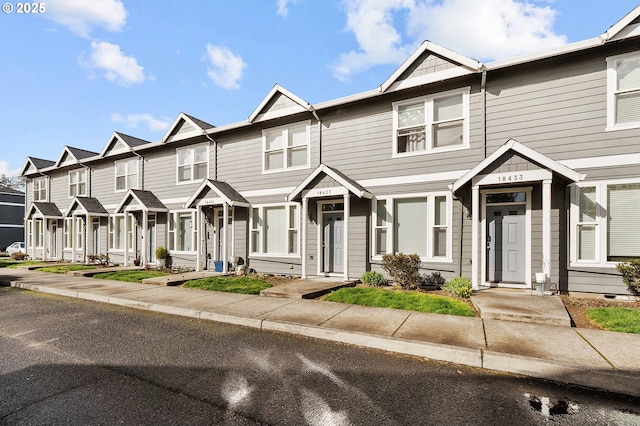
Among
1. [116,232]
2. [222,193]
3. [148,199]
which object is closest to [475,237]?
[222,193]

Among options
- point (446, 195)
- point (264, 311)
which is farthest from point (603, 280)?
point (264, 311)

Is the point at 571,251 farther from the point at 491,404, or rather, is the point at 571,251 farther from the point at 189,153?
the point at 189,153

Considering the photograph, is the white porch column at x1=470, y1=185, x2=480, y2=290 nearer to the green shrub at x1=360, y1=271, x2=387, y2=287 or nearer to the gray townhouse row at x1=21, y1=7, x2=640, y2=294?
the gray townhouse row at x1=21, y1=7, x2=640, y2=294

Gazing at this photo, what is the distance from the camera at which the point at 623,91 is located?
7.75 meters

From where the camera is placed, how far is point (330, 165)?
458 inches

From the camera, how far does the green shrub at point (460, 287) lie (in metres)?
8.16

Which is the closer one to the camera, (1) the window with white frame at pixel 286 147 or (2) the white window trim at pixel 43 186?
(1) the window with white frame at pixel 286 147

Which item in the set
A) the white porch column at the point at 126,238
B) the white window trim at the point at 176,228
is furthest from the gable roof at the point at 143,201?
the white window trim at the point at 176,228

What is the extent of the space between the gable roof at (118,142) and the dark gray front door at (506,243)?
18016 millimetres

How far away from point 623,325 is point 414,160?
6.37m

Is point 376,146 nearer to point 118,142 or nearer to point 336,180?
point 336,180

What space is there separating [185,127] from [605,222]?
16.2m

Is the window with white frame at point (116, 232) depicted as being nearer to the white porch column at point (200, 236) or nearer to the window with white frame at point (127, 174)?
the window with white frame at point (127, 174)

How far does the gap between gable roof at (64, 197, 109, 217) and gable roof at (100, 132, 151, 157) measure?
2858mm
